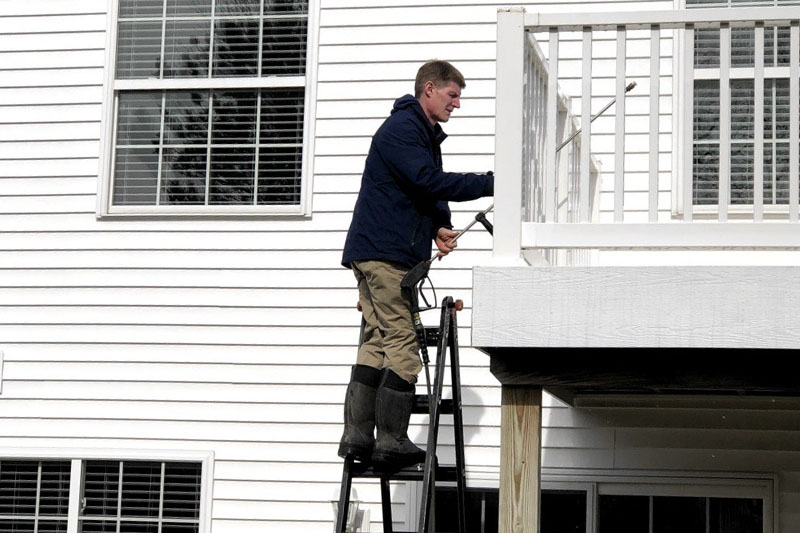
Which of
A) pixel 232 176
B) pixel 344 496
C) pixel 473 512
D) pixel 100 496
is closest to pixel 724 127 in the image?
pixel 344 496

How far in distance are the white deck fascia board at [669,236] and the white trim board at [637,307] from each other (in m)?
0.10

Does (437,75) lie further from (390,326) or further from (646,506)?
(646,506)

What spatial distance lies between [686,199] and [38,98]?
178 inches

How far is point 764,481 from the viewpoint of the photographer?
278 inches

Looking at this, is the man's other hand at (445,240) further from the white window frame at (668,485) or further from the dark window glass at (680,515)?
the dark window glass at (680,515)

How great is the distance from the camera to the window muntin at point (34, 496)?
7699mm

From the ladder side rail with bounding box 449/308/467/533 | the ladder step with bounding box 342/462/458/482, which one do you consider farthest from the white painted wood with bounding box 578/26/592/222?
the ladder step with bounding box 342/462/458/482

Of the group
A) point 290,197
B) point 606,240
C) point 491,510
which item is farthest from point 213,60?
point 606,240

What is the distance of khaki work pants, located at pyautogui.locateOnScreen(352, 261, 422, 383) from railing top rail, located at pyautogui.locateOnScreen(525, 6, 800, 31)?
1172mm

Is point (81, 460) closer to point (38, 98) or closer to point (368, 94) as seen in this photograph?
point (38, 98)

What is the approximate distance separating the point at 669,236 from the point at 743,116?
2.47 metres

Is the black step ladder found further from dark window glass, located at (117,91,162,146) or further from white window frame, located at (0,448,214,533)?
dark window glass, located at (117,91,162,146)

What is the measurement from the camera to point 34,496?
25.4 feet

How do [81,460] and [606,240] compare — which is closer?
[606,240]
